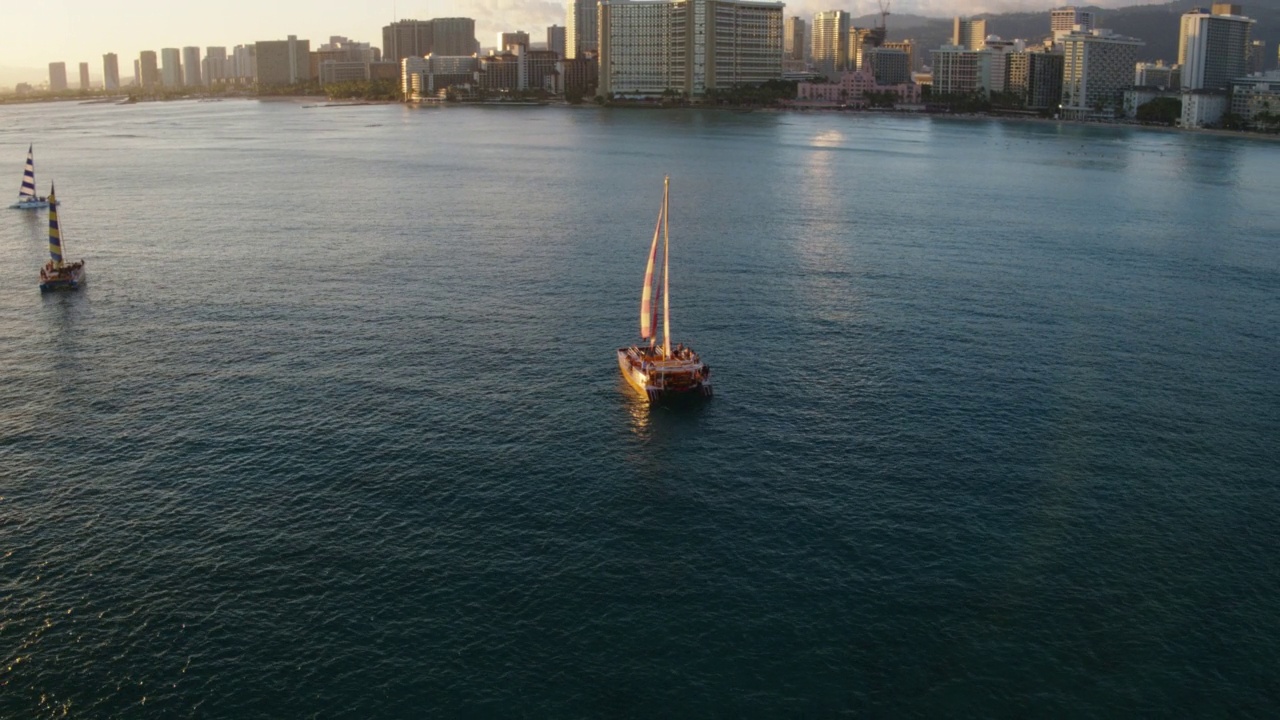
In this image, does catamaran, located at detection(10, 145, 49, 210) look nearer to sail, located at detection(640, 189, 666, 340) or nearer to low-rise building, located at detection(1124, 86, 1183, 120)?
sail, located at detection(640, 189, 666, 340)

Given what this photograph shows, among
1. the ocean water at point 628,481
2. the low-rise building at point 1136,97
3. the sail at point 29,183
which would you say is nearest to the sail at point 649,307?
the ocean water at point 628,481

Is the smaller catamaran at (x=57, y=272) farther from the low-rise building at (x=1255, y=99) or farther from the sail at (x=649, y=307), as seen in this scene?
the low-rise building at (x=1255, y=99)

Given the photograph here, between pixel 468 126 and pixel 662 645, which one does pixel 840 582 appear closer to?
pixel 662 645

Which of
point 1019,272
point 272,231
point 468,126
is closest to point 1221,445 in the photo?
point 1019,272

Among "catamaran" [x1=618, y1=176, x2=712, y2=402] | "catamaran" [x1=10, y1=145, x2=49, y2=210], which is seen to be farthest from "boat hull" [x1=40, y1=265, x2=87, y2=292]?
"catamaran" [x1=10, y1=145, x2=49, y2=210]

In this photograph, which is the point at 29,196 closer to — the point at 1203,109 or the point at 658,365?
the point at 658,365

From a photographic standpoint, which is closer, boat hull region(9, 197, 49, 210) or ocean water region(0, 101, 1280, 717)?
ocean water region(0, 101, 1280, 717)

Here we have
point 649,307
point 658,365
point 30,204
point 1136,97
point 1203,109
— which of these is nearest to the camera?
point 658,365

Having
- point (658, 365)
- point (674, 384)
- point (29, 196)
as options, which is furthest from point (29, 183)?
point (674, 384)
